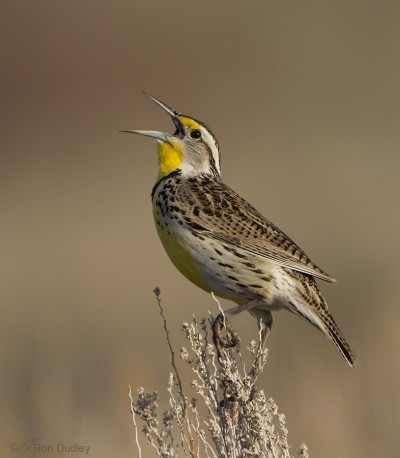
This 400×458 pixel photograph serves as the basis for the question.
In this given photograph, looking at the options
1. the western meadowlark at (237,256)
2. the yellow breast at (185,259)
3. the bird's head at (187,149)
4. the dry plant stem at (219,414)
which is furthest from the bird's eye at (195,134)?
the dry plant stem at (219,414)

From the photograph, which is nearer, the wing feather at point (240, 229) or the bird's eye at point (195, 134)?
the wing feather at point (240, 229)

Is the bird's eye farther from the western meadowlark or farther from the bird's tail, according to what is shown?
the bird's tail

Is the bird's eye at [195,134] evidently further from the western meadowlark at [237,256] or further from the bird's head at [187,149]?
the western meadowlark at [237,256]

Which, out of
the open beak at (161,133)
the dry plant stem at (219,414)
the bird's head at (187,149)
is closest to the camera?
the dry plant stem at (219,414)

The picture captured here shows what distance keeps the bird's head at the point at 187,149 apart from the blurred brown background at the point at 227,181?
2.88ft

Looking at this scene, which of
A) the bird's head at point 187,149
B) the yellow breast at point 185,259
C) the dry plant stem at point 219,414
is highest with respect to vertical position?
the bird's head at point 187,149

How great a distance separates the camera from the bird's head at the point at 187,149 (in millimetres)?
5043

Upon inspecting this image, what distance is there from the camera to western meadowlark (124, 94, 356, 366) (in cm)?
458

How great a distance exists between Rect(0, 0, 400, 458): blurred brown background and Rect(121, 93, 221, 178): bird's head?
88 cm

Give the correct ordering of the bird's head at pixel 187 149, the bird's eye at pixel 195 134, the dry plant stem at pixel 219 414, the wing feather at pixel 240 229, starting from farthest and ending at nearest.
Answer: the bird's eye at pixel 195 134 → the bird's head at pixel 187 149 → the wing feather at pixel 240 229 → the dry plant stem at pixel 219 414

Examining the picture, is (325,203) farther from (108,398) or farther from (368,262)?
(108,398)

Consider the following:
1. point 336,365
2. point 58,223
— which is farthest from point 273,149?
point 336,365

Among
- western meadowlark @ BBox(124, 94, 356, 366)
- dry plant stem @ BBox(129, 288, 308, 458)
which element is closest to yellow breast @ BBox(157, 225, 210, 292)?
western meadowlark @ BBox(124, 94, 356, 366)

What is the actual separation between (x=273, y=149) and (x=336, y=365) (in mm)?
6296
